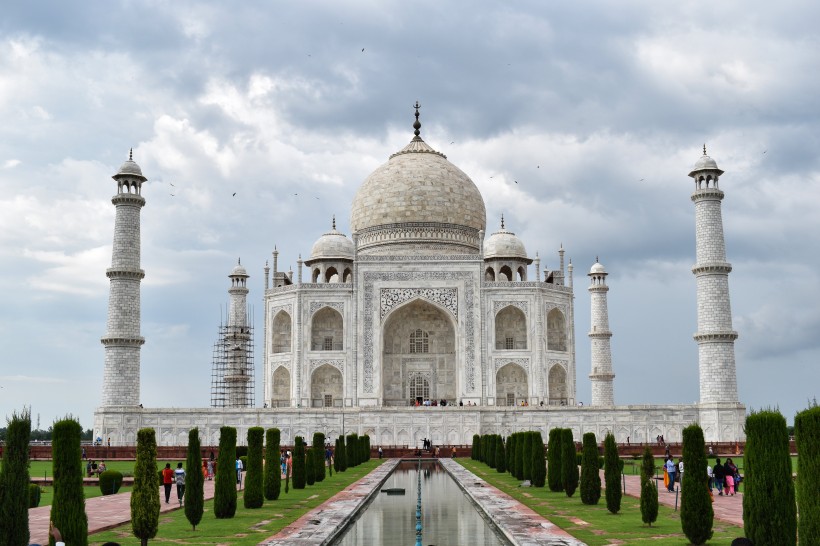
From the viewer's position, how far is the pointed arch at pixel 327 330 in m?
34.5

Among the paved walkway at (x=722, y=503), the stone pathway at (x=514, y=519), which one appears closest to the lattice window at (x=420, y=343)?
the paved walkway at (x=722, y=503)

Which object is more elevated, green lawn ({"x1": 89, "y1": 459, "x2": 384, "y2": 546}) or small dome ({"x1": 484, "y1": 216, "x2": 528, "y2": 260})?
small dome ({"x1": 484, "y1": 216, "x2": 528, "y2": 260})

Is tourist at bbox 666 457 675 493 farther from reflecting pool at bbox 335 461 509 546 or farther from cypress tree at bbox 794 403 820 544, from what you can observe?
cypress tree at bbox 794 403 820 544

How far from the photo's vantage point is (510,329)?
34.7m

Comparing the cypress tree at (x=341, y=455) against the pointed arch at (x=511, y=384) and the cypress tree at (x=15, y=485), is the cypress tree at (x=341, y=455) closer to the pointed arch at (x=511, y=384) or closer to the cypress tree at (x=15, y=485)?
the pointed arch at (x=511, y=384)

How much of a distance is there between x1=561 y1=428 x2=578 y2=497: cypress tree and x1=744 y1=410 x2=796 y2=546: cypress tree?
6721 mm

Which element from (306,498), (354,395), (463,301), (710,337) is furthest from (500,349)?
(306,498)

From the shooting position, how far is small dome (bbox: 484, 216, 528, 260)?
3672 centimetres

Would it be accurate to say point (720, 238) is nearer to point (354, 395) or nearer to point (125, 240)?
point (354, 395)

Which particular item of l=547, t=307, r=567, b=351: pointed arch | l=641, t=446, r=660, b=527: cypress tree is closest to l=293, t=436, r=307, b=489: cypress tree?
l=641, t=446, r=660, b=527: cypress tree

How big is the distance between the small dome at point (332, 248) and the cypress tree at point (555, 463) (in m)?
20.6

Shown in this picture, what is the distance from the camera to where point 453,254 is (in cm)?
3447

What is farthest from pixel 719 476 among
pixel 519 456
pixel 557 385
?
pixel 557 385

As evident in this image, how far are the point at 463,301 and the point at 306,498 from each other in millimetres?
18204
